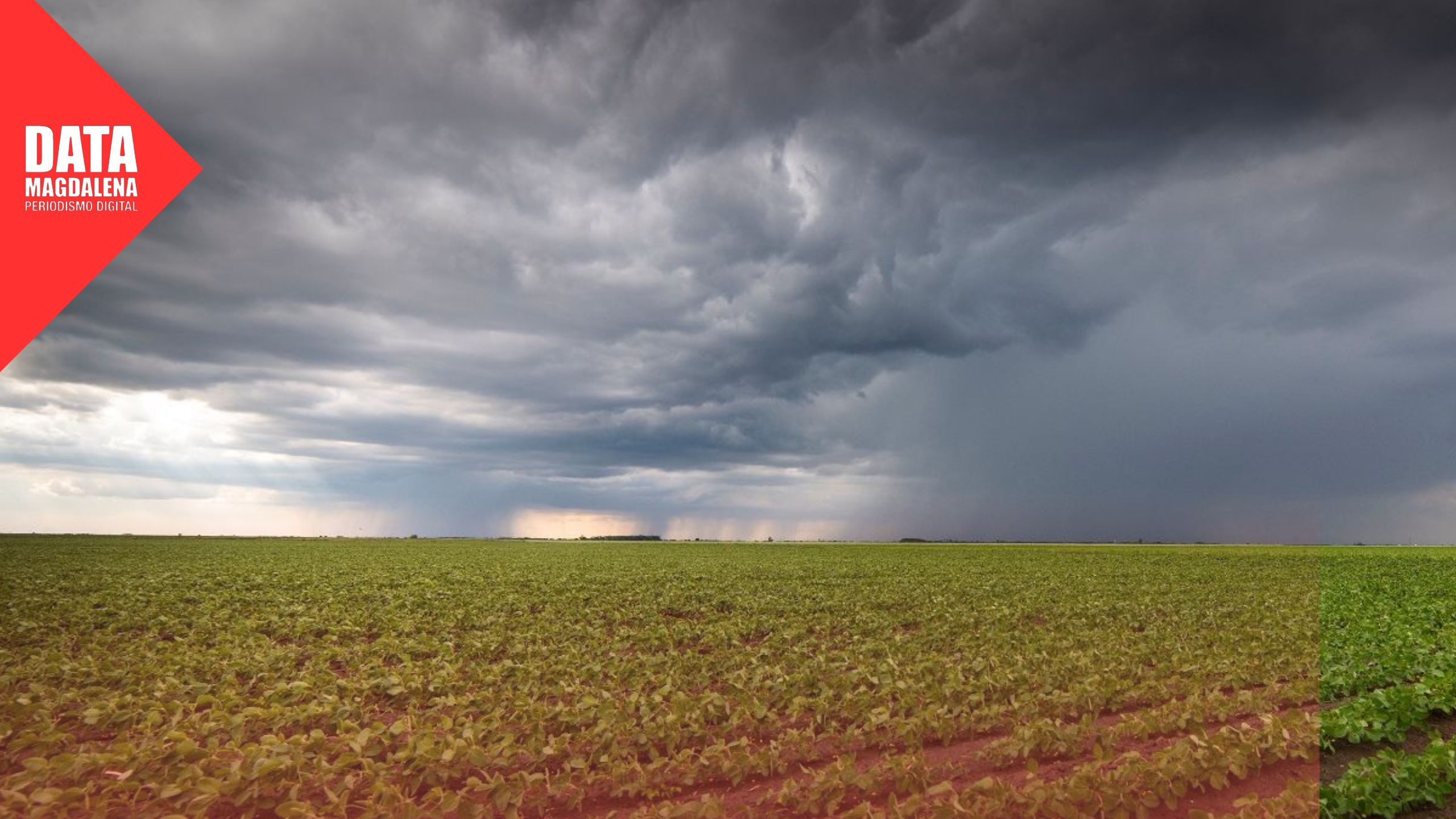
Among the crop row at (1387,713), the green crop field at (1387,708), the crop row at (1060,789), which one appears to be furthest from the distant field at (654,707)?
the crop row at (1387,713)

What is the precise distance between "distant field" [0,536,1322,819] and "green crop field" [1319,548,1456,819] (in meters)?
0.33

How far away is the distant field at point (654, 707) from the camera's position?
930cm

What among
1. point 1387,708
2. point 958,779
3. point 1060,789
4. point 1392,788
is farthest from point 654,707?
point 1387,708

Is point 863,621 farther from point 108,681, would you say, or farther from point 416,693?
point 108,681

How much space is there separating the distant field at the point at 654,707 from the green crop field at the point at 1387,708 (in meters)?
0.33

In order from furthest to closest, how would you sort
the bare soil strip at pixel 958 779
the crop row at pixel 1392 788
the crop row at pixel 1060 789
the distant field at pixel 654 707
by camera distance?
the bare soil strip at pixel 958 779 → the distant field at pixel 654 707 → the crop row at pixel 1392 788 → the crop row at pixel 1060 789

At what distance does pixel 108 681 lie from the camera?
15.5 meters

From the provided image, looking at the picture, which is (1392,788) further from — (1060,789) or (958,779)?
(958,779)

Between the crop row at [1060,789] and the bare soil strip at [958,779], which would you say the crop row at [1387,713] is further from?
the bare soil strip at [958,779]

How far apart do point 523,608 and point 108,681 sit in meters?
14.8

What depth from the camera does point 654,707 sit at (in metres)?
13.2

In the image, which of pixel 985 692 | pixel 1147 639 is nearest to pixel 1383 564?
pixel 1147 639

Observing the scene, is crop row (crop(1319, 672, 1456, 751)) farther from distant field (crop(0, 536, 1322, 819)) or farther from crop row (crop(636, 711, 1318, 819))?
crop row (crop(636, 711, 1318, 819))

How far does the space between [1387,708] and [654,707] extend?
1325 centimetres
